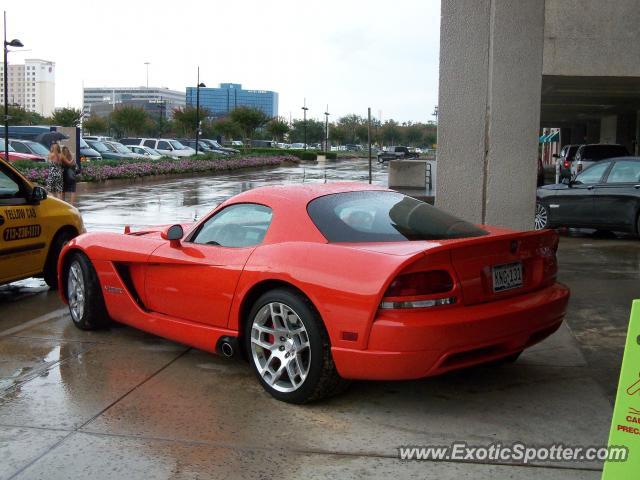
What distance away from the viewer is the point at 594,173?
13648 millimetres

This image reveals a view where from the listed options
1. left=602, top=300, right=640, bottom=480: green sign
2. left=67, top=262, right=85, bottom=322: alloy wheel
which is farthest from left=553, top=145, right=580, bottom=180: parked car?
left=602, top=300, right=640, bottom=480: green sign

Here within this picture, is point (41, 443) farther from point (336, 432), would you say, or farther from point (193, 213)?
point (193, 213)

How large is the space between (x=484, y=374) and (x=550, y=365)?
22.9 inches

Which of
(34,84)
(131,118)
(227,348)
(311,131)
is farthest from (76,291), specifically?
(34,84)

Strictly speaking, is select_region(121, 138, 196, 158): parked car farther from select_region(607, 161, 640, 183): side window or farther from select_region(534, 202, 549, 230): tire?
select_region(607, 161, 640, 183): side window

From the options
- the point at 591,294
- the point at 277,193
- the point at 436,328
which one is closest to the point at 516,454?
the point at 436,328

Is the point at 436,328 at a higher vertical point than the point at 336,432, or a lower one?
higher

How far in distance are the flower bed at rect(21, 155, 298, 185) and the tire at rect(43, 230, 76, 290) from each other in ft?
40.6

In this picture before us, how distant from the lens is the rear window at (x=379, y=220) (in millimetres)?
4832

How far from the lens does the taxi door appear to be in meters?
7.56

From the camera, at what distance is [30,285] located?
895cm

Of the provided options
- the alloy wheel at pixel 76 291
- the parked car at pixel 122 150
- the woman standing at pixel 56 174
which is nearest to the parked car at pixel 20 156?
the woman standing at pixel 56 174

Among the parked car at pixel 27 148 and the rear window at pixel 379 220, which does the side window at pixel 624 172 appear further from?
the parked car at pixel 27 148

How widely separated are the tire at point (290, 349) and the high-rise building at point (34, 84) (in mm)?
146310
